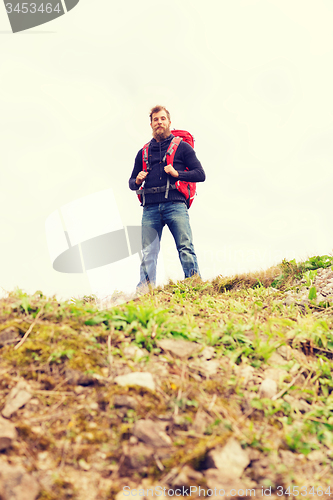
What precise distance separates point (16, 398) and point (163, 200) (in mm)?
4992

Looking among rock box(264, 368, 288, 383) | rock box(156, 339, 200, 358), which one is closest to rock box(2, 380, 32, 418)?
rock box(156, 339, 200, 358)

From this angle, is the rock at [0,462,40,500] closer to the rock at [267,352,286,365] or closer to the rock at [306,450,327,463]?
the rock at [306,450,327,463]

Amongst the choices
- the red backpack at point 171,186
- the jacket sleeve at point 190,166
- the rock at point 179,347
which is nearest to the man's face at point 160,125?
the red backpack at point 171,186

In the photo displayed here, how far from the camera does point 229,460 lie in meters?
2.14

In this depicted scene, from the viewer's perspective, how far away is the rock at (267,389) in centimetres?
274

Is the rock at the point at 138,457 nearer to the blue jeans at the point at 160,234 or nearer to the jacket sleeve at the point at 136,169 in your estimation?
the blue jeans at the point at 160,234

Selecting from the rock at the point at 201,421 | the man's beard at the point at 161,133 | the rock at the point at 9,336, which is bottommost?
the rock at the point at 201,421

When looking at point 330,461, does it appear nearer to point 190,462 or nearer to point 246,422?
point 246,422

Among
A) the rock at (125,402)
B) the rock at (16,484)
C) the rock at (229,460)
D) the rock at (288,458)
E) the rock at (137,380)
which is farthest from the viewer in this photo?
the rock at (137,380)

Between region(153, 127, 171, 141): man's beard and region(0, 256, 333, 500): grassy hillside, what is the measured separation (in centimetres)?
462

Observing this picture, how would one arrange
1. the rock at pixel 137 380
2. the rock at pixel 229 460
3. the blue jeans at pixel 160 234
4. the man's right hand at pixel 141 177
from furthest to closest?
the man's right hand at pixel 141 177 < the blue jeans at pixel 160 234 < the rock at pixel 137 380 < the rock at pixel 229 460

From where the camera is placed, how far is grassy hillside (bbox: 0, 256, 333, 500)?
2053 mm

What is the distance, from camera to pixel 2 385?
2.47 m

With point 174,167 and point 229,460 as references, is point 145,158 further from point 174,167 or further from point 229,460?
point 229,460
